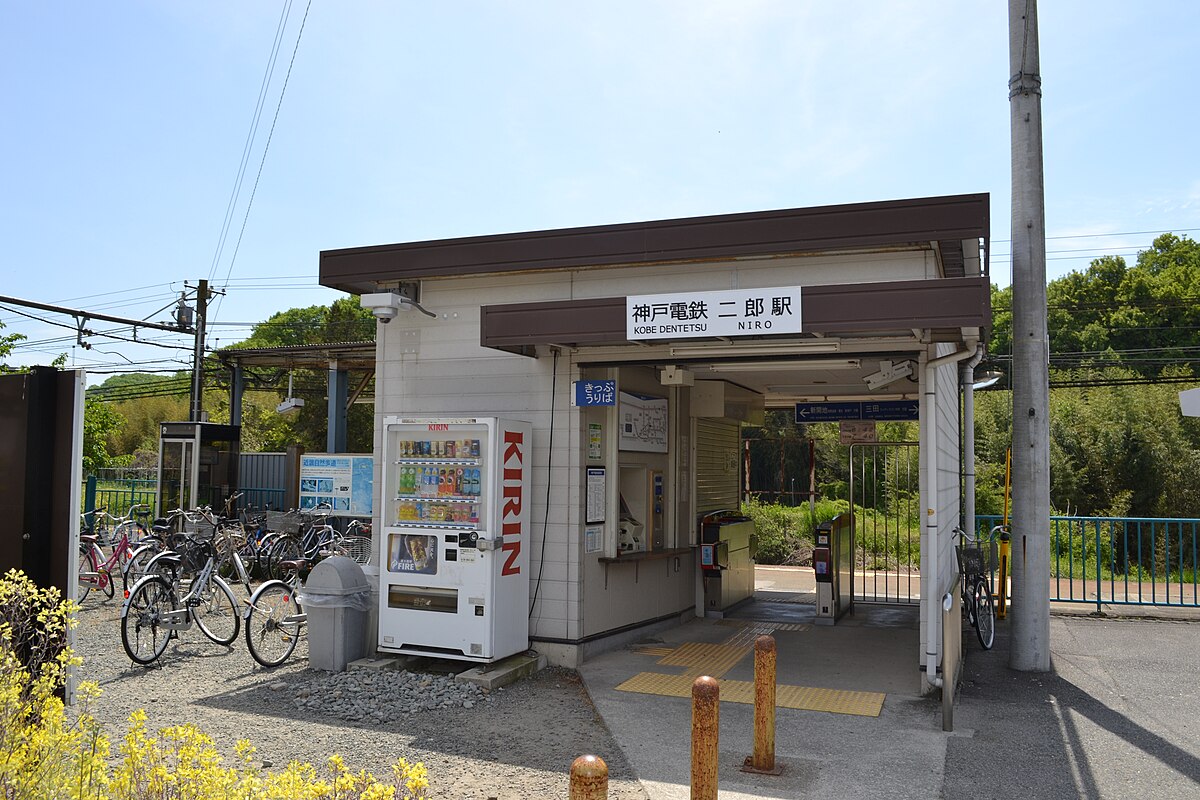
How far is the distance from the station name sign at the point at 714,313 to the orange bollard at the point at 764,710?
2319 mm

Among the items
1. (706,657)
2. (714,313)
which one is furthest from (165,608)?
(714,313)

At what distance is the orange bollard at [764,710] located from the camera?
17.8 feet

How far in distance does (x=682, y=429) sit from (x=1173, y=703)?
549 centimetres

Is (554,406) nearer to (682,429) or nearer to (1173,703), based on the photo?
(682,429)

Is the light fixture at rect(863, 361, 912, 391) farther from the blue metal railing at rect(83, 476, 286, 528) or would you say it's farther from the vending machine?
the blue metal railing at rect(83, 476, 286, 528)

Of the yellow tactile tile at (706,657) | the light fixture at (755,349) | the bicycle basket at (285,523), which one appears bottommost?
the yellow tactile tile at (706,657)

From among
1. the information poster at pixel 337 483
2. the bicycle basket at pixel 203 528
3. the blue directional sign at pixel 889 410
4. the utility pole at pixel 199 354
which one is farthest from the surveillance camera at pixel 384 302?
the utility pole at pixel 199 354

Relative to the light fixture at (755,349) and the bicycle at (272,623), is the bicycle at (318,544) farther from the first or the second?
the light fixture at (755,349)

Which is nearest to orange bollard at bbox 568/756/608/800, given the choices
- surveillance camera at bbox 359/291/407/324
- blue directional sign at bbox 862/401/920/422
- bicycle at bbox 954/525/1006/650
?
surveillance camera at bbox 359/291/407/324

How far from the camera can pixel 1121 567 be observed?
18.4 m

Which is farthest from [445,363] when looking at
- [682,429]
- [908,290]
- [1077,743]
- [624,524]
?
[1077,743]

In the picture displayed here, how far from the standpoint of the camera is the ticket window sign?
26.7 ft

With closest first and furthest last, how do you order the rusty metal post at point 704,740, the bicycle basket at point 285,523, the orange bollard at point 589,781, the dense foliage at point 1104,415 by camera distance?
1. the orange bollard at point 589,781
2. the rusty metal post at point 704,740
3. the bicycle basket at point 285,523
4. the dense foliage at point 1104,415

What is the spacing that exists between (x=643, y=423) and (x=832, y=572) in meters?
3.29
